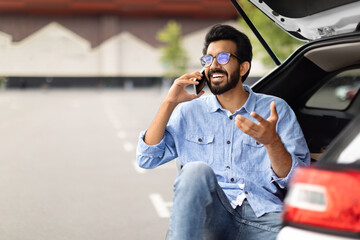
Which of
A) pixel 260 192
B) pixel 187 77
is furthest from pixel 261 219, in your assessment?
pixel 187 77

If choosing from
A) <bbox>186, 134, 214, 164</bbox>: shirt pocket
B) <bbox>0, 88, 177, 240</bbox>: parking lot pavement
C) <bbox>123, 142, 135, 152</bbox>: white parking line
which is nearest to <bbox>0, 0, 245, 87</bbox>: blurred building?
<bbox>0, 88, 177, 240</bbox>: parking lot pavement

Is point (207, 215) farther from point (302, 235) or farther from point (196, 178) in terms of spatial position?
point (302, 235)

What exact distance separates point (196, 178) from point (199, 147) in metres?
0.61

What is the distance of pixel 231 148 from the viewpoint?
9.33 ft

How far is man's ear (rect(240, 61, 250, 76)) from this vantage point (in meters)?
3.06

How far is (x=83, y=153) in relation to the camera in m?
9.30

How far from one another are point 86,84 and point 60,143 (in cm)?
4459

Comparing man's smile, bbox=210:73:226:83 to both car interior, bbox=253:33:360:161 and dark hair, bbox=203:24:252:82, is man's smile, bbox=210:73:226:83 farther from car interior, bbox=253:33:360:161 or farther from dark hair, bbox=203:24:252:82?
car interior, bbox=253:33:360:161

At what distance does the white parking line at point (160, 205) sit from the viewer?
17.3ft

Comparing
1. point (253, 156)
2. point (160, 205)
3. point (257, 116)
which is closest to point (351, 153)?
point (257, 116)

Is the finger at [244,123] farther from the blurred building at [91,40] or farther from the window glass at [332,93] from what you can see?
the blurred building at [91,40]

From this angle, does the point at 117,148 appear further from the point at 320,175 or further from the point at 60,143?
the point at 320,175

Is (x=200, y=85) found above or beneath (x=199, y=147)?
above

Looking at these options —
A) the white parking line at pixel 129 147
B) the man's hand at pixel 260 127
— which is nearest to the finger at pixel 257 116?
the man's hand at pixel 260 127
